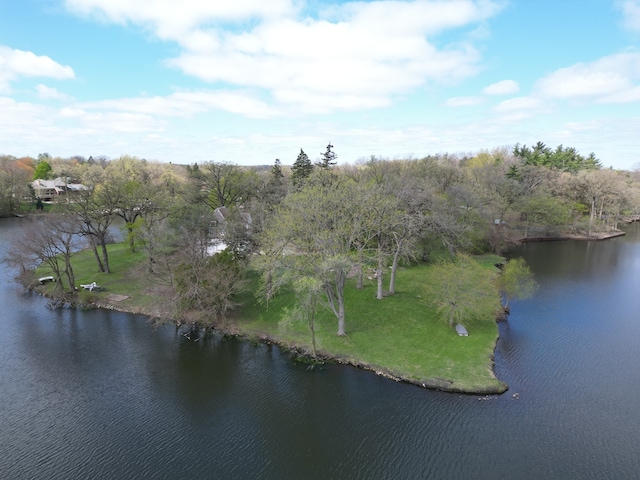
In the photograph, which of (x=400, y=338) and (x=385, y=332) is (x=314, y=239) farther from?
(x=400, y=338)

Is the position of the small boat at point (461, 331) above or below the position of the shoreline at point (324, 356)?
above

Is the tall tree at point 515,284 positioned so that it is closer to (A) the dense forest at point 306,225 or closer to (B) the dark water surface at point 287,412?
(B) the dark water surface at point 287,412

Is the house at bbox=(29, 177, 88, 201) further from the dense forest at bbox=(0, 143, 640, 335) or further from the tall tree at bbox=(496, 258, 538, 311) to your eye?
the tall tree at bbox=(496, 258, 538, 311)

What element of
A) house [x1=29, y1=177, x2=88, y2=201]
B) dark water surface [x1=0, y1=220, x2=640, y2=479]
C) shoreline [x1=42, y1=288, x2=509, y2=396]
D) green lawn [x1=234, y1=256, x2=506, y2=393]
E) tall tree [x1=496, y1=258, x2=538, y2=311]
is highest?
house [x1=29, y1=177, x2=88, y2=201]

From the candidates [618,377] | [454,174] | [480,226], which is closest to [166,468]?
[618,377]

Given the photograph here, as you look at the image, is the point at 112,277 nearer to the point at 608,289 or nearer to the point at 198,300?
the point at 198,300

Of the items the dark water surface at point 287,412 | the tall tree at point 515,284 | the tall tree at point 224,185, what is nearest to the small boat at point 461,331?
the dark water surface at point 287,412

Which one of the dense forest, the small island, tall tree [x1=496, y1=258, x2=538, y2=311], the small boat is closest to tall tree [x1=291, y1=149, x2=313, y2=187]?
the dense forest
